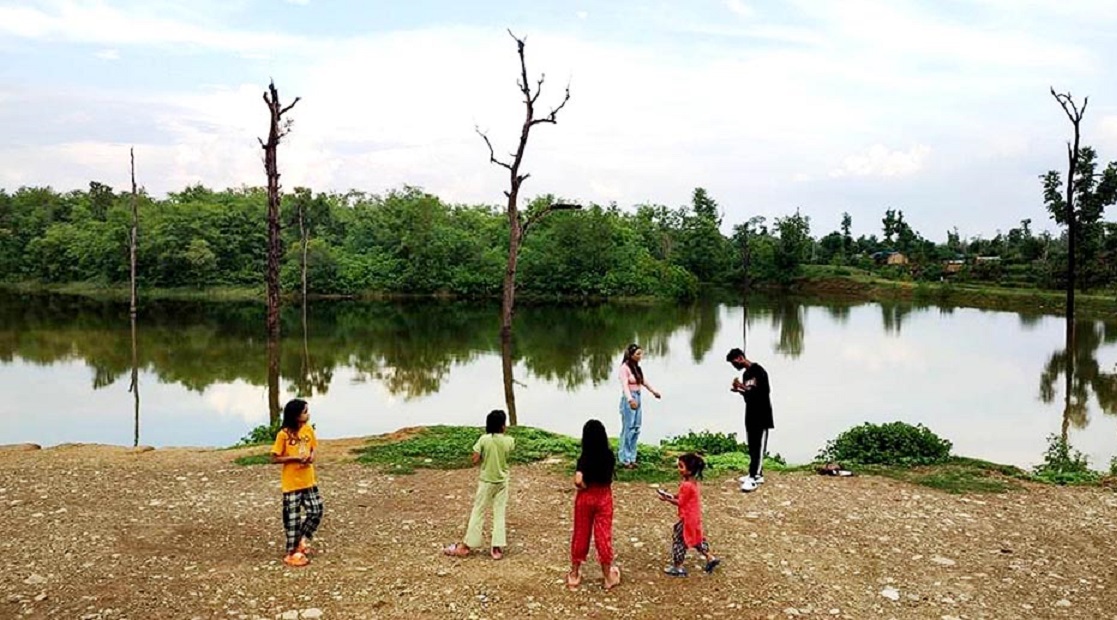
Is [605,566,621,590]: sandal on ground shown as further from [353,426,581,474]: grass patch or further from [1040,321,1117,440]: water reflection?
[1040,321,1117,440]: water reflection

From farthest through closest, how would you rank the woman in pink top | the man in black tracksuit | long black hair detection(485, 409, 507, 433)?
the woman in pink top, the man in black tracksuit, long black hair detection(485, 409, 507, 433)

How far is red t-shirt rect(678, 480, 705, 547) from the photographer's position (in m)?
6.16

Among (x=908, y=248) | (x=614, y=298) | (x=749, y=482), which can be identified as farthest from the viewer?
(x=908, y=248)

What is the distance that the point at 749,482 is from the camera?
845 centimetres

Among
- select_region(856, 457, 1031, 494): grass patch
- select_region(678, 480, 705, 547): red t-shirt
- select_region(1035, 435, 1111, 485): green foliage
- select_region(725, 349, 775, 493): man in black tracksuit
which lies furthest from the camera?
select_region(1035, 435, 1111, 485): green foliage

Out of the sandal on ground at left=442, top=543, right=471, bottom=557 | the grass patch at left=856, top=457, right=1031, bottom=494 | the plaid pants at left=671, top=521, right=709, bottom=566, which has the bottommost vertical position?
the grass patch at left=856, top=457, right=1031, bottom=494

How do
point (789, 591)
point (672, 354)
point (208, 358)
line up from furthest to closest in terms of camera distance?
point (672, 354), point (208, 358), point (789, 591)

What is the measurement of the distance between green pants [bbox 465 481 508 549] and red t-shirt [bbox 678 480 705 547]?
4.61 ft

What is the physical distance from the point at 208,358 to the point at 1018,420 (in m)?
20.0

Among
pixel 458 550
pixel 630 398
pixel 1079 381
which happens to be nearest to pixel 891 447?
pixel 630 398

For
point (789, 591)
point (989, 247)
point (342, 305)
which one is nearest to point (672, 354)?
point (789, 591)

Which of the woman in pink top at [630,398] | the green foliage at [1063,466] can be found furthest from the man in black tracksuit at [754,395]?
the green foliage at [1063,466]

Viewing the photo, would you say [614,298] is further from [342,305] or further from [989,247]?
[989,247]

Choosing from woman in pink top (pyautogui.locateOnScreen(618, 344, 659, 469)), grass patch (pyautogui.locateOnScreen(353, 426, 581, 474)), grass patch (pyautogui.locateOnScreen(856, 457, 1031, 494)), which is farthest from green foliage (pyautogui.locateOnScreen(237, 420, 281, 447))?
grass patch (pyautogui.locateOnScreen(856, 457, 1031, 494))
